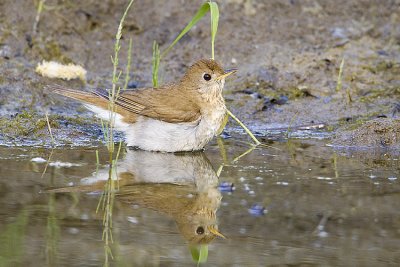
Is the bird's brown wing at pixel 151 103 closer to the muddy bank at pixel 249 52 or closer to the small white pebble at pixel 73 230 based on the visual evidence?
the muddy bank at pixel 249 52

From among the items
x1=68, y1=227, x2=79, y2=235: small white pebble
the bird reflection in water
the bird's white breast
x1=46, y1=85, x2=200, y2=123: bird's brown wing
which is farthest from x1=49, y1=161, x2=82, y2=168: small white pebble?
x1=68, y1=227, x2=79, y2=235: small white pebble

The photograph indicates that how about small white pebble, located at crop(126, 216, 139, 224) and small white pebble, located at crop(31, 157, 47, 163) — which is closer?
small white pebble, located at crop(126, 216, 139, 224)

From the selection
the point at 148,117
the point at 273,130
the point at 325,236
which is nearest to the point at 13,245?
the point at 325,236

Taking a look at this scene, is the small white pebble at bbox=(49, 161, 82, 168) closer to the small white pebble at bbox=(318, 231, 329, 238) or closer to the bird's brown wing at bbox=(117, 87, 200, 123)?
the bird's brown wing at bbox=(117, 87, 200, 123)

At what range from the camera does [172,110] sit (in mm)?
8570

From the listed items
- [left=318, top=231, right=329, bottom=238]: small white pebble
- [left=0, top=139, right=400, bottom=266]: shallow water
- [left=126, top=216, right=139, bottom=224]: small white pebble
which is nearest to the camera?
[left=0, top=139, right=400, bottom=266]: shallow water

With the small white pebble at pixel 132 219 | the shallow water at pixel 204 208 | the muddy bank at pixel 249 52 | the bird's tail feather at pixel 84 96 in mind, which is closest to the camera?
the shallow water at pixel 204 208

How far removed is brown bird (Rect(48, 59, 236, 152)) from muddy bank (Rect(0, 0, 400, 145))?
57 cm

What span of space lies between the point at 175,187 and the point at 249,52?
505 cm

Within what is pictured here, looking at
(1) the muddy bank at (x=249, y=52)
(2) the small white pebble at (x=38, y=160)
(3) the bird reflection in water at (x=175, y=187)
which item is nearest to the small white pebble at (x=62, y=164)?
(2) the small white pebble at (x=38, y=160)

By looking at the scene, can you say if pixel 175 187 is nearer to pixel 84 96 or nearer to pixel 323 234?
pixel 323 234

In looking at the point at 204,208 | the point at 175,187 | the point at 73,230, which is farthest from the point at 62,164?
the point at 73,230

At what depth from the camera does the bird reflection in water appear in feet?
19.1

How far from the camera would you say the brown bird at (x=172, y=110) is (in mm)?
8438
